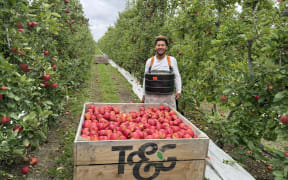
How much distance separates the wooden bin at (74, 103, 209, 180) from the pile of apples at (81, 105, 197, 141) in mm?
146

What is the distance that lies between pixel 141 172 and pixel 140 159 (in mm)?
128

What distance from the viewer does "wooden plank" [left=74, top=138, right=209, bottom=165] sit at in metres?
1.79

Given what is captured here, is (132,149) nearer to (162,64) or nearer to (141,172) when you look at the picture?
(141,172)

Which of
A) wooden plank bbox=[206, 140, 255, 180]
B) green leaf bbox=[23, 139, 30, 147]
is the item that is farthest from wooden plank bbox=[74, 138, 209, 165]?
wooden plank bbox=[206, 140, 255, 180]

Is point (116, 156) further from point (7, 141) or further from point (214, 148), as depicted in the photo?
point (214, 148)

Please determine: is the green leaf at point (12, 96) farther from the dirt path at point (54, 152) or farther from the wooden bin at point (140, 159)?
the dirt path at point (54, 152)

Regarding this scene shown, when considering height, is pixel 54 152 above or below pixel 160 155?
below

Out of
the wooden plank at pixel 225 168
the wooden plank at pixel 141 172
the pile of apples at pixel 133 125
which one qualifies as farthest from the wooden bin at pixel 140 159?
the wooden plank at pixel 225 168

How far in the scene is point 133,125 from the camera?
7.77 ft

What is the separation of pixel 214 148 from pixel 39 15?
118 inches

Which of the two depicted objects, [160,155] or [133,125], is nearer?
[160,155]

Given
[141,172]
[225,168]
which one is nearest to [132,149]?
[141,172]

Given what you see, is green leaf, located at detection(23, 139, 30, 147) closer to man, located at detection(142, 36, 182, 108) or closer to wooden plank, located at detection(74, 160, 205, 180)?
wooden plank, located at detection(74, 160, 205, 180)

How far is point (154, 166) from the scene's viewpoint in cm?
195
